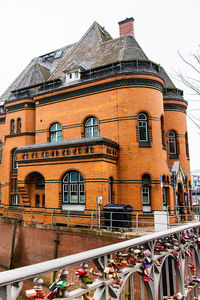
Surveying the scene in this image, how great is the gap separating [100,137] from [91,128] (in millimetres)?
3634

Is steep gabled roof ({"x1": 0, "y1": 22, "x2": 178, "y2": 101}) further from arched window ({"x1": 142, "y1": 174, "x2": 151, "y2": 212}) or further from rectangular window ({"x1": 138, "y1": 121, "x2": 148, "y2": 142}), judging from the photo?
arched window ({"x1": 142, "y1": 174, "x2": 151, "y2": 212})

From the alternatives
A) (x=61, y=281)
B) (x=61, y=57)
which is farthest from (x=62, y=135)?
(x=61, y=281)

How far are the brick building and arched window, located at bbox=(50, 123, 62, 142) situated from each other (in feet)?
0.26

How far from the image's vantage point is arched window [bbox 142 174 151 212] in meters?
15.3

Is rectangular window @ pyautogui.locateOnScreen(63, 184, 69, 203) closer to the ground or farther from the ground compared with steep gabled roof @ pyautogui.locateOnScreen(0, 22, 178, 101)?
closer to the ground

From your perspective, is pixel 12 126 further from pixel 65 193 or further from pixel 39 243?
pixel 39 243

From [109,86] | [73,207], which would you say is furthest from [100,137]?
[109,86]

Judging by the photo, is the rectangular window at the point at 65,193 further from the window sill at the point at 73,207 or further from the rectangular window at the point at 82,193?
the rectangular window at the point at 82,193

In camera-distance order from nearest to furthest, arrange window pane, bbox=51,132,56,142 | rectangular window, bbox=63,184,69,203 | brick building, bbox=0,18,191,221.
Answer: brick building, bbox=0,18,191,221 < rectangular window, bbox=63,184,69,203 < window pane, bbox=51,132,56,142

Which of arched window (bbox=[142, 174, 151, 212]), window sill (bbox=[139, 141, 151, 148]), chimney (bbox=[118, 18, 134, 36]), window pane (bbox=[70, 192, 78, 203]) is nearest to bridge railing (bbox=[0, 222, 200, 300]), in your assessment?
window pane (bbox=[70, 192, 78, 203])

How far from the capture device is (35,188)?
16984 millimetres

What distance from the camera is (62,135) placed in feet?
60.6

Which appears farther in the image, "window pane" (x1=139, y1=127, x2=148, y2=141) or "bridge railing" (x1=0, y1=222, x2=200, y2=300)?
"window pane" (x1=139, y1=127, x2=148, y2=141)

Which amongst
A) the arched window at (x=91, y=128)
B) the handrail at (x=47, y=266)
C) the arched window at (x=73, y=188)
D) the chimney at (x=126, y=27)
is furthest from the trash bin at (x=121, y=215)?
the chimney at (x=126, y=27)
